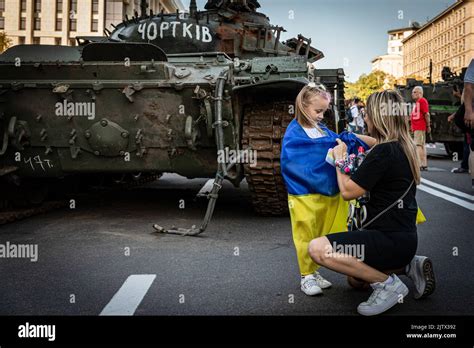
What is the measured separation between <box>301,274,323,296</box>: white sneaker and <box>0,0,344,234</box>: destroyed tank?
275 cm

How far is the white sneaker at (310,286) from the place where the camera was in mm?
4230

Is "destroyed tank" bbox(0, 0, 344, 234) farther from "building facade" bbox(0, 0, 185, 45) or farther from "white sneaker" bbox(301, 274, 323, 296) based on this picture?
"building facade" bbox(0, 0, 185, 45)

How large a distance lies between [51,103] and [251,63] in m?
2.36

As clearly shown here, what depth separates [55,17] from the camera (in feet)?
84.2

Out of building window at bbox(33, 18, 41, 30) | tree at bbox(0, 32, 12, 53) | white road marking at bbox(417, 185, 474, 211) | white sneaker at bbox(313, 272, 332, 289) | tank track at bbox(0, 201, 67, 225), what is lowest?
white sneaker at bbox(313, 272, 332, 289)

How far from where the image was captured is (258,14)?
32.2 feet

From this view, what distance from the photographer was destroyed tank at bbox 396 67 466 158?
716 inches

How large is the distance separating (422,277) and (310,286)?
73cm

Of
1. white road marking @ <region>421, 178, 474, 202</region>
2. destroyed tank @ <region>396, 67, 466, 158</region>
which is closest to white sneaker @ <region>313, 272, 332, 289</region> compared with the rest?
white road marking @ <region>421, 178, 474, 202</region>

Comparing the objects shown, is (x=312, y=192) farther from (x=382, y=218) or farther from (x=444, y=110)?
(x=444, y=110)

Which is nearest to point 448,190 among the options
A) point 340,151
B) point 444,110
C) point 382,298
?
point 340,151

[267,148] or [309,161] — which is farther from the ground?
[267,148]
